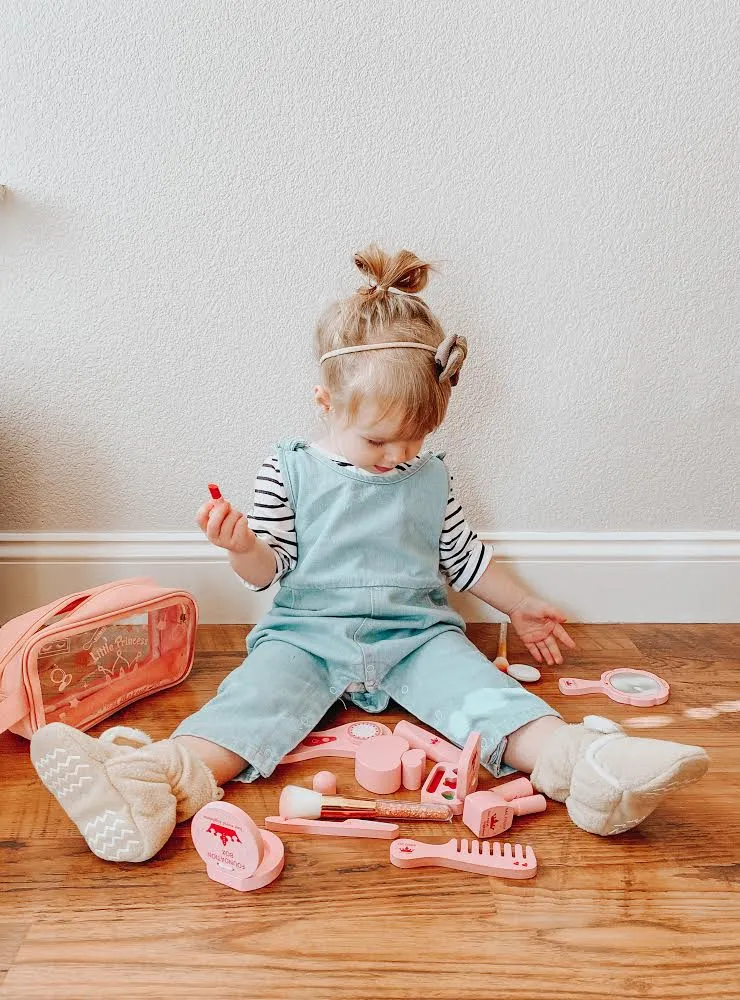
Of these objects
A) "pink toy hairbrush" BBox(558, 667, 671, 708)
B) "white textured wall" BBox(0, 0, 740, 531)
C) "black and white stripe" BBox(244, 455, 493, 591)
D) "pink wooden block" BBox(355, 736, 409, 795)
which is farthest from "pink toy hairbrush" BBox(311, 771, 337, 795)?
"white textured wall" BBox(0, 0, 740, 531)

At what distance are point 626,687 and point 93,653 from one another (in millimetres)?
700

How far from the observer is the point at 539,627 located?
1205 mm

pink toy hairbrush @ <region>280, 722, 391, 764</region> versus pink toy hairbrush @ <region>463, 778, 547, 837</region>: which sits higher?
pink toy hairbrush @ <region>463, 778, 547, 837</region>

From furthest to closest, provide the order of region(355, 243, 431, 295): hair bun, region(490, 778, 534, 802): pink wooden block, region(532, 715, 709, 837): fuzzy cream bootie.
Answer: region(355, 243, 431, 295): hair bun
region(490, 778, 534, 802): pink wooden block
region(532, 715, 709, 837): fuzzy cream bootie

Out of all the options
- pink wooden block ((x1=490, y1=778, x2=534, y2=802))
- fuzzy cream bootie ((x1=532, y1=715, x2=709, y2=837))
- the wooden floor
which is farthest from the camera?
pink wooden block ((x1=490, y1=778, x2=534, y2=802))

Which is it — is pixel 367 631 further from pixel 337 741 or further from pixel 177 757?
pixel 177 757

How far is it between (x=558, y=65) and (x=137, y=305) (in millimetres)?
662

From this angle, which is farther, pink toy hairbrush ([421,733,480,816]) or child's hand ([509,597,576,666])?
child's hand ([509,597,576,666])

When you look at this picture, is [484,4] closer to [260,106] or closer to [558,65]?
[558,65]

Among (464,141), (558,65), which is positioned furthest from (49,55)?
(558,65)

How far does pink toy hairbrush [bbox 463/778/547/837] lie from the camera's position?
2.61ft

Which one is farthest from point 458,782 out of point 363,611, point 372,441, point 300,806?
point 372,441

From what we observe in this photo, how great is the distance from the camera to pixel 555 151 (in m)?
1.13

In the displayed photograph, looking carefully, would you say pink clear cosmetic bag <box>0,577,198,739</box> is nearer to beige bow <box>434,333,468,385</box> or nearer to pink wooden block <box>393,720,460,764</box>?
pink wooden block <box>393,720,460,764</box>
